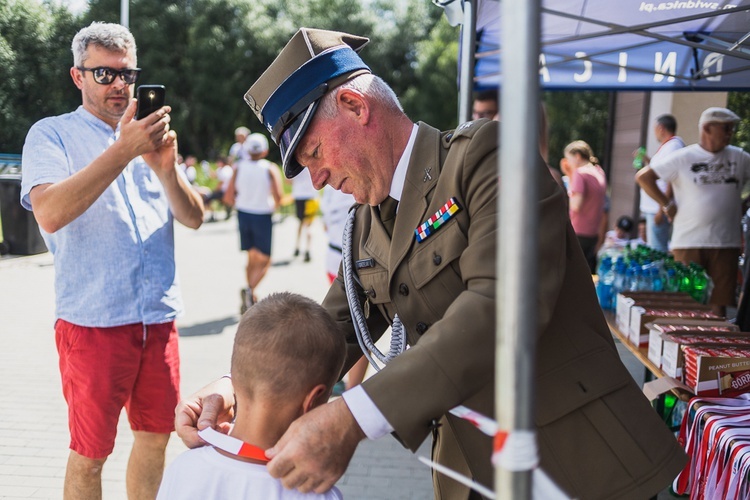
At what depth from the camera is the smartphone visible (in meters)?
2.70

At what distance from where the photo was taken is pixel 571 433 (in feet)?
5.26

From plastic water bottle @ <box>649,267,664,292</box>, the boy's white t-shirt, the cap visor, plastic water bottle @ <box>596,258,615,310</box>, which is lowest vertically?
plastic water bottle @ <box>596,258,615,310</box>

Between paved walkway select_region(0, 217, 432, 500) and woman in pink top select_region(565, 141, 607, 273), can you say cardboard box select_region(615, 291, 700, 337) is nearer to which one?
paved walkway select_region(0, 217, 432, 500)

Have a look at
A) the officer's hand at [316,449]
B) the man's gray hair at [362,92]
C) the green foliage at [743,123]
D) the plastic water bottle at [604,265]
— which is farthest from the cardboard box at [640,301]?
the green foliage at [743,123]

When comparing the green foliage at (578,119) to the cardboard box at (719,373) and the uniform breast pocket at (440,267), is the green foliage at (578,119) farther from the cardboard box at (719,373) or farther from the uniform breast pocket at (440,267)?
the uniform breast pocket at (440,267)

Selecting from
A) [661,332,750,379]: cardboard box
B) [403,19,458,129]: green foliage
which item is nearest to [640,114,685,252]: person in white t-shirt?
[661,332,750,379]: cardboard box

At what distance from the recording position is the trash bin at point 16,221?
126 inches

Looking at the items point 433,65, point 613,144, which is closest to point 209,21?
point 433,65

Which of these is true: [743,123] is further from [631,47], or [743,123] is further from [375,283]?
[375,283]

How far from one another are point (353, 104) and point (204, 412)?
2.56 ft

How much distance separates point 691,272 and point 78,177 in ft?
12.6

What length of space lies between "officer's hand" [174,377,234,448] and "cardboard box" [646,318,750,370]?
2109 millimetres

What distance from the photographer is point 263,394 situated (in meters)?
1.58

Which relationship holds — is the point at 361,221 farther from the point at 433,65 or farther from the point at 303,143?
the point at 433,65
